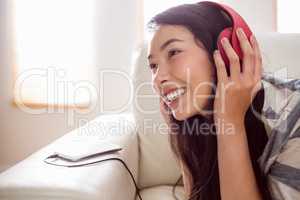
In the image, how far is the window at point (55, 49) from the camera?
1729 mm

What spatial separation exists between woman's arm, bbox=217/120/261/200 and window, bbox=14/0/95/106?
1277 mm

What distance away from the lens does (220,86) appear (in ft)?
1.96

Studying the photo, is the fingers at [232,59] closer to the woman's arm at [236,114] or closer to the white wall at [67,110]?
the woman's arm at [236,114]

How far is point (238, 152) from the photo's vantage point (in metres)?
0.60

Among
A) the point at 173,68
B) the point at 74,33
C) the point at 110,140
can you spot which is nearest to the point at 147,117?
the point at 110,140

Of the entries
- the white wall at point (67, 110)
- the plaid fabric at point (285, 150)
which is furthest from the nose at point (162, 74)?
the white wall at point (67, 110)

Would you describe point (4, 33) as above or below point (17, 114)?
above

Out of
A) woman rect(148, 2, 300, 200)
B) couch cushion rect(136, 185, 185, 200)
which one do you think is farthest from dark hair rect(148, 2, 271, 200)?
couch cushion rect(136, 185, 185, 200)

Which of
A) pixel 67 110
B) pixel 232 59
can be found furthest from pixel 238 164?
pixel 67 110

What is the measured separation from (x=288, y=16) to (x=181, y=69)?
52.0 inches

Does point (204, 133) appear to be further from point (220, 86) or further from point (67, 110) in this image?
point (67, 110)

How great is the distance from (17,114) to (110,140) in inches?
45.3

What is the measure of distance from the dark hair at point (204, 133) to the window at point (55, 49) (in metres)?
1.06

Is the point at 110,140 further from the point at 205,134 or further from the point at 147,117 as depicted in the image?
the point at 205,134
